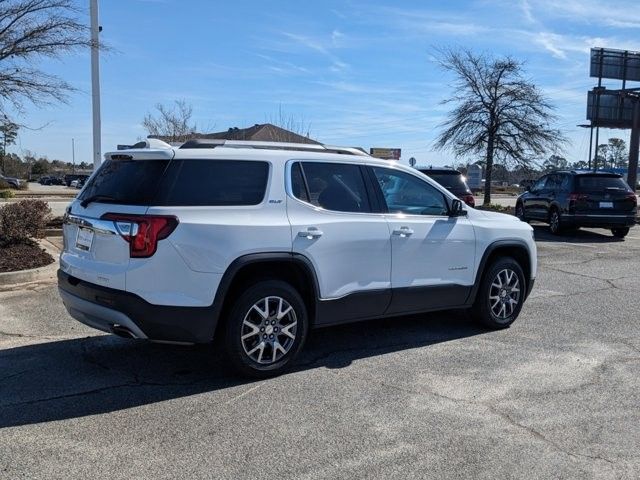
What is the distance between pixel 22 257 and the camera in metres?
8.84

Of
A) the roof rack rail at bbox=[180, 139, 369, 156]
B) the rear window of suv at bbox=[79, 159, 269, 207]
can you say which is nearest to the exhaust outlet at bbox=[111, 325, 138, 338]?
the rear window of suv at bbox=[79, 159, 269, 207]

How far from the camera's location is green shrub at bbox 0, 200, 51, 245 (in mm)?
9328

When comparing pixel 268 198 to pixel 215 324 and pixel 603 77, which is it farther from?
pixel 603 77

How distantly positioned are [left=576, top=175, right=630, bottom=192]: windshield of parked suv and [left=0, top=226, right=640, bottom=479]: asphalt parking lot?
31.2 feet

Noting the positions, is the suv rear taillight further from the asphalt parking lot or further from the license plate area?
the asphalt parking lot

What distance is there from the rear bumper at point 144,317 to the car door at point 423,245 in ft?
6.14

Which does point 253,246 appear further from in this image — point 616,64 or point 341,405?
point 616,64

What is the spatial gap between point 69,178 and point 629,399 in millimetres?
80377

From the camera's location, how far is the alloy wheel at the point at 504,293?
260 inches

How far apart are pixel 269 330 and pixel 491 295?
2.75m

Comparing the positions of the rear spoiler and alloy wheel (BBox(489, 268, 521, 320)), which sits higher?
the rear spoiler

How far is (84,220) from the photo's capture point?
4879mm

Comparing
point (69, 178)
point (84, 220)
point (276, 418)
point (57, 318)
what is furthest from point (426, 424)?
point (69, 178)

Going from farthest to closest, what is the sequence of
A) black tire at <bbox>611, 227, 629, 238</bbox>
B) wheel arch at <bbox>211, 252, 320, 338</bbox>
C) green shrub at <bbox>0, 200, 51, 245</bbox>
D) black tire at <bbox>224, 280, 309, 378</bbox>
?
black tire at <bbox>611, 227, 629, 238</bbox> → green shrub at <bbox>0, 200, 51, 245</bbox> → black tire at <bbox>224, 280, 309, 378</bbox> → wheel arch at <bbox>211, 252, 320, 338</bbox>
